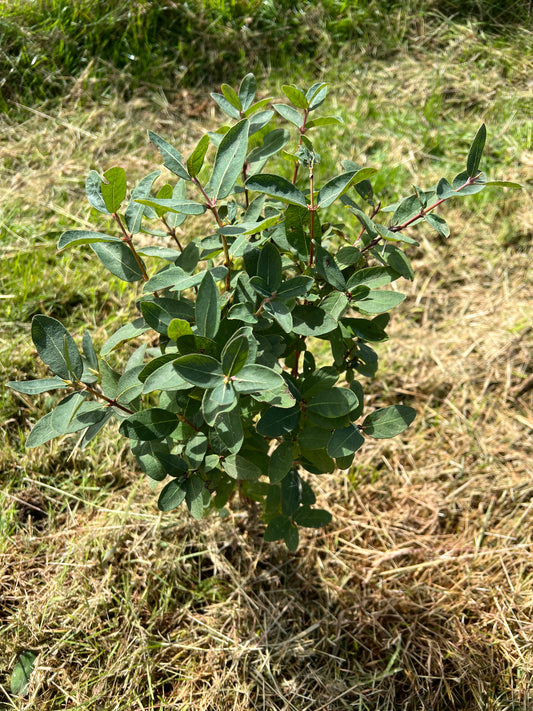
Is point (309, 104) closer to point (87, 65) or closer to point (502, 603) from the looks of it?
point (502, 603)

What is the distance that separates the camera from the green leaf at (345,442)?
4.13 feet

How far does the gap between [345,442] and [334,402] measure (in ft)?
0.33

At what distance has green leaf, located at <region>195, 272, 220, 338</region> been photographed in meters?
1.08

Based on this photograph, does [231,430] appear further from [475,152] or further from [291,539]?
[475,152]

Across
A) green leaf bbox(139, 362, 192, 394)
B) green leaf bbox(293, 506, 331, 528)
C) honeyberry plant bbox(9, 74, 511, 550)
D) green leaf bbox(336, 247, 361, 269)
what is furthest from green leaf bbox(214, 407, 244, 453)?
green leaf bbox(293, 506, 331, 528)

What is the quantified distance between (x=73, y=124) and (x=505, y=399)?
103 inches

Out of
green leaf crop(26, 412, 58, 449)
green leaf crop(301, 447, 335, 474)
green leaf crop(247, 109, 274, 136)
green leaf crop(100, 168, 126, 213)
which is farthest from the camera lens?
green leaf crop(301, 447, 335, 474)

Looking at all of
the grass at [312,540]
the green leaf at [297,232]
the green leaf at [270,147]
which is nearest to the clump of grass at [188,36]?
the grass at [312,540]

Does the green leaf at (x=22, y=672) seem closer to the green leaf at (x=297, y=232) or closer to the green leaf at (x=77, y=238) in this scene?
the green leaf at (x=77, y=238)

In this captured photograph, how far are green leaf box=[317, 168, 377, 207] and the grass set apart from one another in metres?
1.30

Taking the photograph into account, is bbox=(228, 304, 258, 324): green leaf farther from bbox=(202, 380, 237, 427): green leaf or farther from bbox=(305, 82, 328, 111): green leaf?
bbox=(305, 82, 328, 111): green leaf

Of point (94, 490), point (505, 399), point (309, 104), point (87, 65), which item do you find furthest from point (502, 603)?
point (87, 65)

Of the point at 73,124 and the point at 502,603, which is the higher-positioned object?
the point at 73,124

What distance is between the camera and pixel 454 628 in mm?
1953
